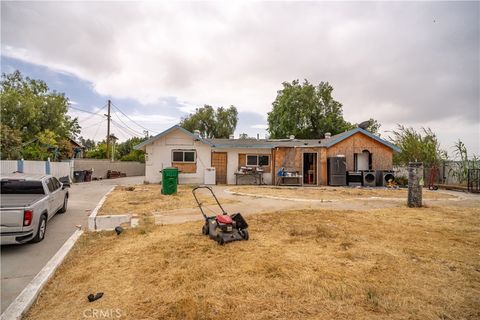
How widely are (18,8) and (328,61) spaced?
1421 cm

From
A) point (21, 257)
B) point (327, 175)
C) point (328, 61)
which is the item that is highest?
point (328, 61)

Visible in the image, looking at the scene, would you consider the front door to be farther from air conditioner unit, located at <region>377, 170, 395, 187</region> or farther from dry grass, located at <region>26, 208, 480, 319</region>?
dry grass, located at <region>26, 208, 480, 319</region>

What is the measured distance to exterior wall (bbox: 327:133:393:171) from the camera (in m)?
18.5

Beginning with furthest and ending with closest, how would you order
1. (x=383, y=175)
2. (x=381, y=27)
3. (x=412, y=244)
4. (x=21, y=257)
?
(x=383, y=175)
(x=381, y=27)
(x=412, y=244)
(x=21, y=257)

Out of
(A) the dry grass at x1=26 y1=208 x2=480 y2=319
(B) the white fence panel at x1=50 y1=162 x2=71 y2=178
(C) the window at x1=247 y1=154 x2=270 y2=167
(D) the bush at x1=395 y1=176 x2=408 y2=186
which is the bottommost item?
(A) the dry grass at x1=26 y1=208 x2=480 y2=319

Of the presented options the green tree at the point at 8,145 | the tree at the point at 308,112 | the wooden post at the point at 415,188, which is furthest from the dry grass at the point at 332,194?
the tree at the point at 308,112

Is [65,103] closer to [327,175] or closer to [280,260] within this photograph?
[327,175]

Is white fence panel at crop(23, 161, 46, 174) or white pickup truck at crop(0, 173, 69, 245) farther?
white fence panel at crop(23, 161, 46, 174)

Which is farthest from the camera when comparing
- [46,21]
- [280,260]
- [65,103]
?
[65,103]

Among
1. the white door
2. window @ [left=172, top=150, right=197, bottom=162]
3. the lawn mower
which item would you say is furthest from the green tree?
the white door

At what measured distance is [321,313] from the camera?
2.63m

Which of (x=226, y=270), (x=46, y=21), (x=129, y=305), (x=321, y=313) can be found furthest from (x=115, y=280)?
(x=46, y=21)

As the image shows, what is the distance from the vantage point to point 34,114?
80.7 feet

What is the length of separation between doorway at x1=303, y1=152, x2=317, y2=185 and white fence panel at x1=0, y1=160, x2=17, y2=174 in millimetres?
18740
